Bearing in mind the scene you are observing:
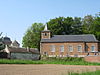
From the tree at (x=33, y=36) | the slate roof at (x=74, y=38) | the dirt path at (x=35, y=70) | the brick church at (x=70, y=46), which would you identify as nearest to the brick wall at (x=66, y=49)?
the brick church at (x=70, y=46)

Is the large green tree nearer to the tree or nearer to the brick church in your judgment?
the tree

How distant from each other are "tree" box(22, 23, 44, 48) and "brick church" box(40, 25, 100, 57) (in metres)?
15.0

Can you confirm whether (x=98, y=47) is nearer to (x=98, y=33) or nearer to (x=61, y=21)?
(x=98, y=33)

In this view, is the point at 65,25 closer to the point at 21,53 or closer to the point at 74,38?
the point at 74,38

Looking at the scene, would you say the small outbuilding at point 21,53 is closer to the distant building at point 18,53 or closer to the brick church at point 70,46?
the distant building at point 18,53

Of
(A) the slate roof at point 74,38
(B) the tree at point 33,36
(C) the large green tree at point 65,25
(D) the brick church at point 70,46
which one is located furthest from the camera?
(B) the tree at point 33,36

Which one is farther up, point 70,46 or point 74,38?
point 74,38

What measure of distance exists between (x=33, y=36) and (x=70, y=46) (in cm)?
2192

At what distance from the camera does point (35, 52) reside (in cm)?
7869

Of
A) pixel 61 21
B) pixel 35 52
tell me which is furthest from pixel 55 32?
pixel 35 52

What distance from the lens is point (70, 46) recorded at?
235ft

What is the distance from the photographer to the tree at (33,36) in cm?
8862

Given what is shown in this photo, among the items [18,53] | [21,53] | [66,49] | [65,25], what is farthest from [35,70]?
[65,25]

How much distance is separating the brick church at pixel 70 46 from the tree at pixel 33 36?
1502 centimetres
